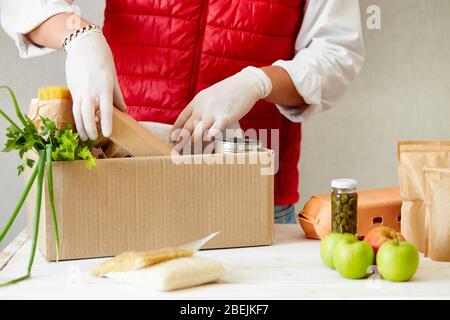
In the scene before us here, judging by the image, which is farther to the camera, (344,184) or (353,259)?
(344,184)

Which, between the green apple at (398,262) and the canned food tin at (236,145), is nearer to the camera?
the green apple at (398,262)

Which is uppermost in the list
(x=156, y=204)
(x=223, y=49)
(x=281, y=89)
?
(x=223, y=49)

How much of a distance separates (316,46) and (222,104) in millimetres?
389

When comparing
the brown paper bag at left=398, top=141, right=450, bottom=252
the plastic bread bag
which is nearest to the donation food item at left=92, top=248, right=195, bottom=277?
the plastic bread bag

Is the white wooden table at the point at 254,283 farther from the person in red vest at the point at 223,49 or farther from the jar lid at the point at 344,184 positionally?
the person in red vest at the point at 223,49

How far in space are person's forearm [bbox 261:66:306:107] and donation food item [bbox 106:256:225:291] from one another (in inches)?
26.6

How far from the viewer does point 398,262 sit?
128 cm

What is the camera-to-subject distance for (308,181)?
10.2ft

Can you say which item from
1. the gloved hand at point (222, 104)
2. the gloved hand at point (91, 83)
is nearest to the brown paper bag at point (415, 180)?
the gloved hand at point (222, 104)

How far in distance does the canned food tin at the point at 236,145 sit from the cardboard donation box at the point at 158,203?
17mm

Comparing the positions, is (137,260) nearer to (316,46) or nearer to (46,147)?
(46,147)

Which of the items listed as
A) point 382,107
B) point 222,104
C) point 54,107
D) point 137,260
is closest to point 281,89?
point 222,104

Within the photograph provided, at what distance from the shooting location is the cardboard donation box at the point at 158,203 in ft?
4.62
